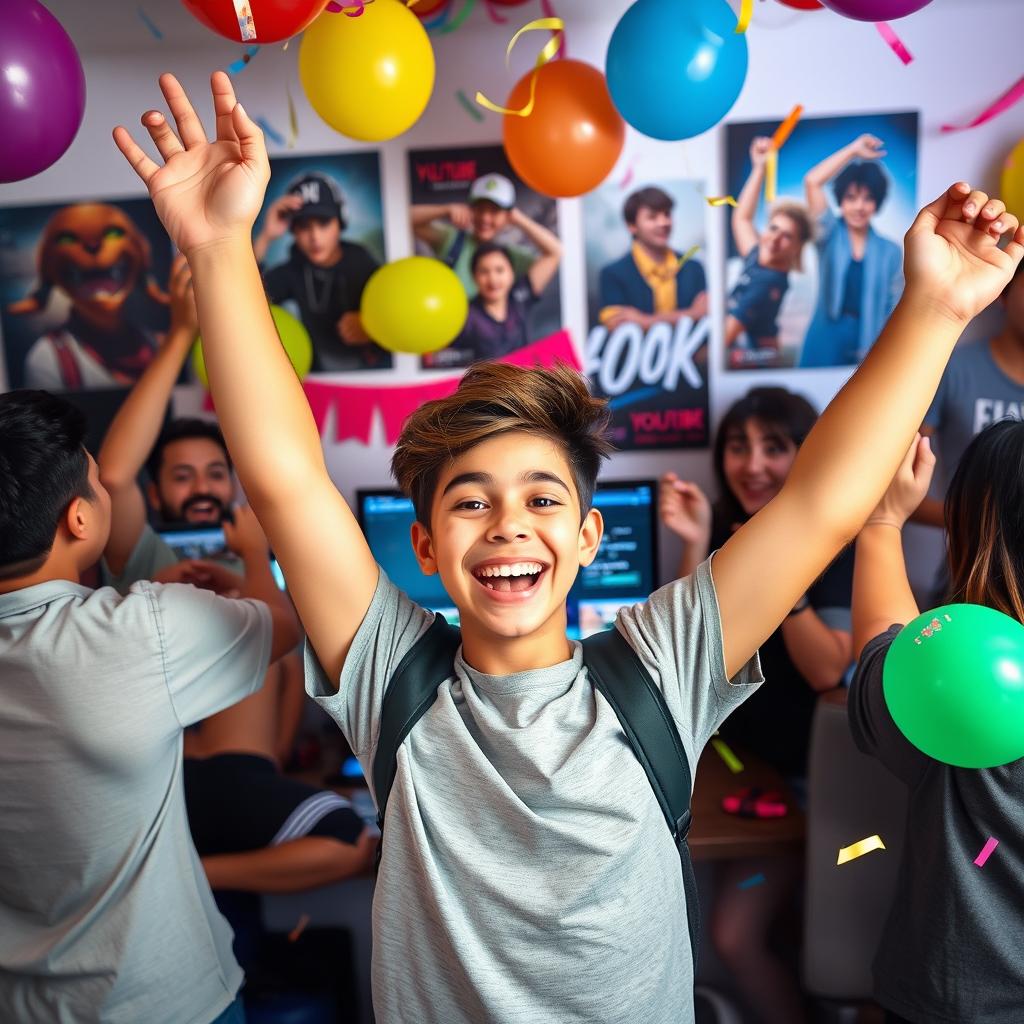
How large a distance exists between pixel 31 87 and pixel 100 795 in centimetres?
107

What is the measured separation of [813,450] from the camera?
1052mm

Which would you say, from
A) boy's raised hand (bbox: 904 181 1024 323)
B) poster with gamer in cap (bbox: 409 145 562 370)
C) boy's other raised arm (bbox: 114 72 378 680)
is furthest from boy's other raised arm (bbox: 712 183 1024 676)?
poster with gamer in cap (bbox: 409 145 562 370)

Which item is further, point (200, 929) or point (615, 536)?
point (615, 536)

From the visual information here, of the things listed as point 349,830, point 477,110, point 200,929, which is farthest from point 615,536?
point 200,929

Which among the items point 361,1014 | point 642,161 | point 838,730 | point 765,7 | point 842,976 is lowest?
point 361,1014

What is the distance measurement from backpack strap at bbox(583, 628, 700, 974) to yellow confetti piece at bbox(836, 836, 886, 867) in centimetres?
53

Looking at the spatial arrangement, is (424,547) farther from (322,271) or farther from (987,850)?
(322,271)

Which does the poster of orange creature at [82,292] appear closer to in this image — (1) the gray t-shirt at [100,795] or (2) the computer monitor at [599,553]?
(2) the computer monitor at [599,553]

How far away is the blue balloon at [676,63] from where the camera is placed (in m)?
1.67

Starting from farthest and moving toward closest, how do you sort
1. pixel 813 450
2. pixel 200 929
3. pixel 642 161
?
pixel 642 161
pixel 200 929
pixel 813 450

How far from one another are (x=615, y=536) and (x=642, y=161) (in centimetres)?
90

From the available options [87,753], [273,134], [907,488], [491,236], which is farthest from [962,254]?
[273,134]

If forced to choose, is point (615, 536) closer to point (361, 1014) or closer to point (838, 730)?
point (838, 730)

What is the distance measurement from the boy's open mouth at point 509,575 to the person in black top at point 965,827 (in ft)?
1.61
